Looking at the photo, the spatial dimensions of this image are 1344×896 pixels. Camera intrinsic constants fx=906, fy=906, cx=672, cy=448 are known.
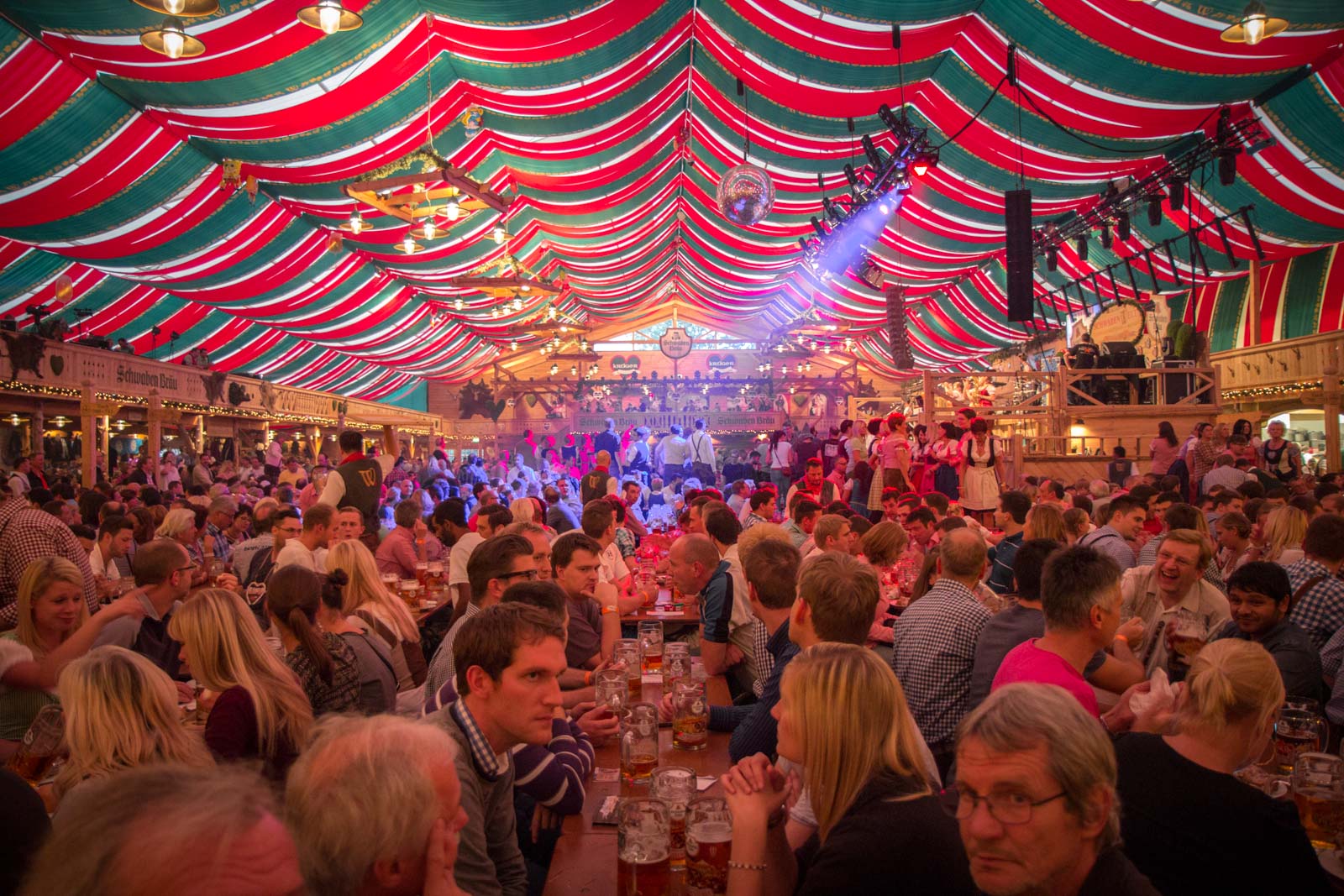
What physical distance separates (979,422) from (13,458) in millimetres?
10382

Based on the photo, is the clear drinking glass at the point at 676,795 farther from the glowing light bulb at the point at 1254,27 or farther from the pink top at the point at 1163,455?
the pink top at the point at 1163,455

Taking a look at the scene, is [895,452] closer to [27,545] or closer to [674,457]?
[674,457]

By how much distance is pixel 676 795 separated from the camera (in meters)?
1.73

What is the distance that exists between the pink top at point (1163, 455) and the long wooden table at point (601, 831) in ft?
24.5

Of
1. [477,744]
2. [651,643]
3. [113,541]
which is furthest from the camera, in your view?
[113,541]

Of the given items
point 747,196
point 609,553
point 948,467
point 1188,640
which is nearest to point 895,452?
point 948,467

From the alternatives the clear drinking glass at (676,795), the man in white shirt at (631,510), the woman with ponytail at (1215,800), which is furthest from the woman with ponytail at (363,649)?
the man in white shirt at (631,510)

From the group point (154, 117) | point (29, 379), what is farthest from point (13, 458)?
point (154, 117)

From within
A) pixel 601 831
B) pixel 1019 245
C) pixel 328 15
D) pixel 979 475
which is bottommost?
pixel 601 831

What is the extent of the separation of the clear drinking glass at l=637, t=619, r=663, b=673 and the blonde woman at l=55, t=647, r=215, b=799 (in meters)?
1.41

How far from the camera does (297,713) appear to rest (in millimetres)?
2143

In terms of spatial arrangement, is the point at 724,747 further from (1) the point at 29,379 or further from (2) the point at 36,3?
(1) the point at 29,379

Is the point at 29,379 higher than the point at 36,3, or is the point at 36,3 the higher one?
the point at 36,3

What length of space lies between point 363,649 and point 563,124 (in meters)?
7.47
